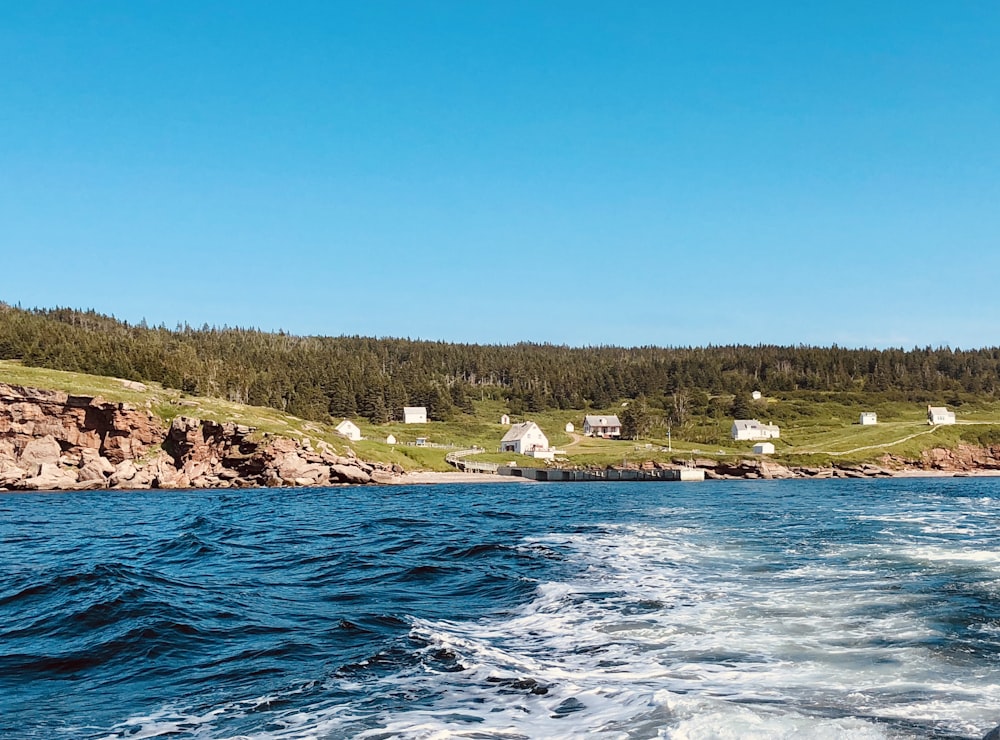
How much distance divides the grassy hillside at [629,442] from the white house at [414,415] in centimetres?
504

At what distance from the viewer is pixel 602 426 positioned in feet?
582

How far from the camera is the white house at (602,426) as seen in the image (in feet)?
575

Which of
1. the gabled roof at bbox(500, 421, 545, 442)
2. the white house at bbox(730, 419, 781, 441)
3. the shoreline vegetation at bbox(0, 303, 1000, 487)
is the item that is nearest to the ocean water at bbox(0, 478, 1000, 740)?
the shoreline vegetation at bbox(0, 303, 1000, 487)

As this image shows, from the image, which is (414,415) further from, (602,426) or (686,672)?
(686,672)

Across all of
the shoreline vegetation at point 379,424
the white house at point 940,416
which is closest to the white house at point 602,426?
the shoreline vegetation at point 379,424

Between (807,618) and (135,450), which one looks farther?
(135,450)

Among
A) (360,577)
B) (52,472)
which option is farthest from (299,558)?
(52,472)

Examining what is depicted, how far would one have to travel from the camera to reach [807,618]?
17188 mm

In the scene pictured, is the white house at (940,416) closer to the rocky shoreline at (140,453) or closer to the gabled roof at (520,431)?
the gabled roof at (520,431)

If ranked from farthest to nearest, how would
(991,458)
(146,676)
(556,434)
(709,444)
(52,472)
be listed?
1. (556,434)
2. (709,444)
3. (991,458)
4. (52,472)
5. (146,676)

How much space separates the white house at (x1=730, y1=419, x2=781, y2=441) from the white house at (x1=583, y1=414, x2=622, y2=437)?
2924 centimetres

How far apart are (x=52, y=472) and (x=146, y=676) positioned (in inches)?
3364

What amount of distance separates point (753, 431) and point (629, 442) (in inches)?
1005

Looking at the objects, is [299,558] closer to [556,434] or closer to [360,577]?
[360,577]
